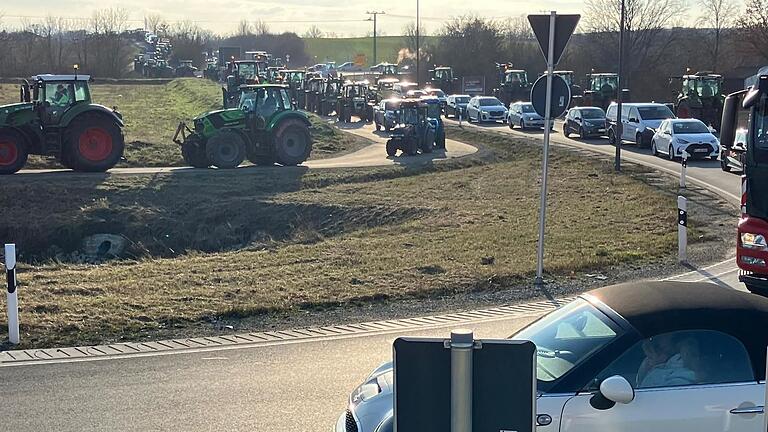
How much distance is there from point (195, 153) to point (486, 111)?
25461mm

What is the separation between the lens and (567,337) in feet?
18.8

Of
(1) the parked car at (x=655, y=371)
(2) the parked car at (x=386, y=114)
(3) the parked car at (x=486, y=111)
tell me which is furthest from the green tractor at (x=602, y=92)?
(1) the parked car at (x=655, y=371)

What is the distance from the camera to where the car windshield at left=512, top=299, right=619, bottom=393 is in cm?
534

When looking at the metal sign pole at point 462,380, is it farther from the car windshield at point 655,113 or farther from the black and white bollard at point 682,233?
the car windshield at point 655,113

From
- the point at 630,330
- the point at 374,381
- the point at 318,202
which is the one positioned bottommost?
the point at 318,202

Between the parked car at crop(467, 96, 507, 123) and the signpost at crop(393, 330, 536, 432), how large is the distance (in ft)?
162

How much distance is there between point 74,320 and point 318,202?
1268 centimetres

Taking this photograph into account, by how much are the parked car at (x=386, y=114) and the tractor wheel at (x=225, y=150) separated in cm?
1493

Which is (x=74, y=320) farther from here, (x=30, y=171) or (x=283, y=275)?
(x=30, y=171)

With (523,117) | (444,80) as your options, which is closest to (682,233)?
(523,117)

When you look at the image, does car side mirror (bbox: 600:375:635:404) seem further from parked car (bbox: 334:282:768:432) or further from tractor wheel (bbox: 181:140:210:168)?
tractor wheel (bbox: 181:140:210:168)

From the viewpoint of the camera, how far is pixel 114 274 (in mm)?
14516

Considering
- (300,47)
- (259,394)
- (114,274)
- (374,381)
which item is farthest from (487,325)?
(300,47)

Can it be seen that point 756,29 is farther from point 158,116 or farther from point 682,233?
point 682,233
